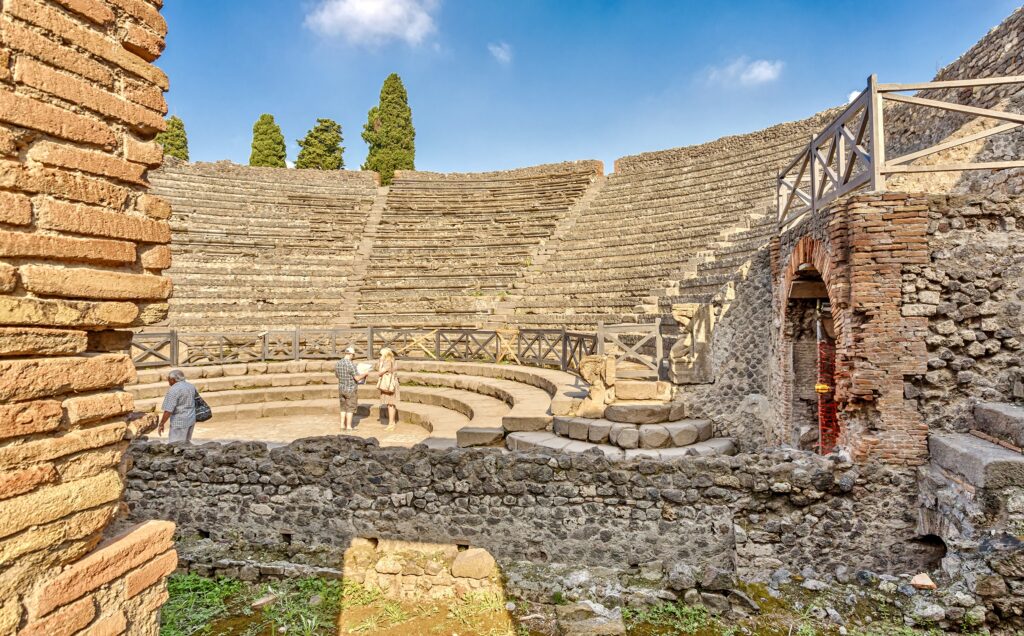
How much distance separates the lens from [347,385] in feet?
28.6

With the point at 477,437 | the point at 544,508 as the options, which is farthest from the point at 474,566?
the point at 477,437

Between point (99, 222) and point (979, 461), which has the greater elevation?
point (99, 222)

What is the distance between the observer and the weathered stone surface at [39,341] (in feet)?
5.31

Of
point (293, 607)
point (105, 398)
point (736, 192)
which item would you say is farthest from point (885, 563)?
point (736, 192)

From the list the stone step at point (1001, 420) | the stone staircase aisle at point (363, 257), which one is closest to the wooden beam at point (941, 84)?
the stone step at point (1001, 420)

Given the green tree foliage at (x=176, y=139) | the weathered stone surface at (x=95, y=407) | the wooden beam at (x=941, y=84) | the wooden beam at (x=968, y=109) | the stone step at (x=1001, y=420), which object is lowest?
the stone step at (x=1001, y=420)

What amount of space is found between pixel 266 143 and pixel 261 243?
56.1ft

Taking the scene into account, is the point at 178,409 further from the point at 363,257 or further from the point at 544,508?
the point at 363,257

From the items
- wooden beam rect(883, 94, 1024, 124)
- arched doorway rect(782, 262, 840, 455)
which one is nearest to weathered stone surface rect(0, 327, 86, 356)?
wooden beam rect(883, 94, 1024, 124)

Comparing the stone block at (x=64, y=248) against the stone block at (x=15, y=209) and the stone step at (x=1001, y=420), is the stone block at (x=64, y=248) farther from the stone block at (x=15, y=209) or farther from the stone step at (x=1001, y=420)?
the stone step at (x=1001, y=420)

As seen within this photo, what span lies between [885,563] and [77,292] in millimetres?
6749

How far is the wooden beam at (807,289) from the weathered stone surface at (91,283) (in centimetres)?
702

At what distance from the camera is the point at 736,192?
1856cm

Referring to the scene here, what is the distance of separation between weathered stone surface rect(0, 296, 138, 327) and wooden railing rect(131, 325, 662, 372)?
30.7 feet
